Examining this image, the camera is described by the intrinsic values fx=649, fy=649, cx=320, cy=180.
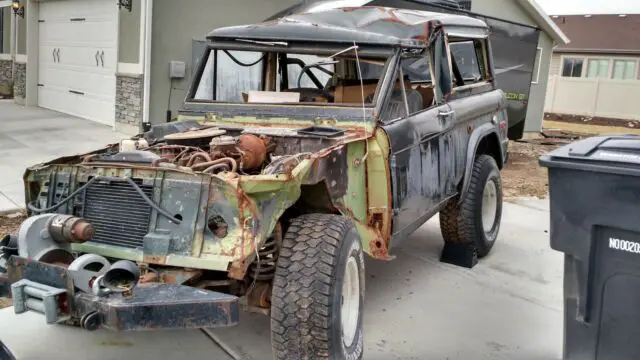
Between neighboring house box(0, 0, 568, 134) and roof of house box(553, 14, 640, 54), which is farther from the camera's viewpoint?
roof of house box(553, 14, 640, 54)

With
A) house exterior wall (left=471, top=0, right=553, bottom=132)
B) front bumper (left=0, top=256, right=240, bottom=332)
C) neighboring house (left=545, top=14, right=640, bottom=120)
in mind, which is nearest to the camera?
front bumper (left=0, top=256, right=240, bottom=332)

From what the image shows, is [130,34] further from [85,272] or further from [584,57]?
[584,57]

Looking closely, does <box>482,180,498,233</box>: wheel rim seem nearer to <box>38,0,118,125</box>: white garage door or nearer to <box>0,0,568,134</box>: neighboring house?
<box>0,0,568,134</box>: neighboring house

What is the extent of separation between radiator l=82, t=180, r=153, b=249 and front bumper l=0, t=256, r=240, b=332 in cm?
47

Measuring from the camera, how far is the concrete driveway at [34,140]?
24.2 ft

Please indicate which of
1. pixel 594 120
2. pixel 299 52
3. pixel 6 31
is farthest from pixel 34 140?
pixel 594 120

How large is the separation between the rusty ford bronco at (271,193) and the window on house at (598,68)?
24441 millimetres

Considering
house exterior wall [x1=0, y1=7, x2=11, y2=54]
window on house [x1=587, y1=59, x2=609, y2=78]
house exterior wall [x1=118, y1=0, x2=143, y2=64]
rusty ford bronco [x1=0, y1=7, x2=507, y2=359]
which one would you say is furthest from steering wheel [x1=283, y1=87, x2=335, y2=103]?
window on house [x1=587, y1=59, x2=609, y2=78]

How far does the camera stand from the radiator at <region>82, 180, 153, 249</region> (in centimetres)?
→ 333

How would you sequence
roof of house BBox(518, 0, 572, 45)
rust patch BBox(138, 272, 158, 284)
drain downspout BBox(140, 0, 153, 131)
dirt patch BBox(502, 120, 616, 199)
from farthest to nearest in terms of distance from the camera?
roof of house BBox(518, 0, 572, 45) → drain downspout BBox(140, 0, 153, 131) → dirt patch BBox(502, 120, 616, 199) → rust patch BBox(138, 272, 158, 284)

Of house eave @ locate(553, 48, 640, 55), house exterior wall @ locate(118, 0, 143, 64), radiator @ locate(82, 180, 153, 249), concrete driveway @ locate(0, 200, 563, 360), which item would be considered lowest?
concrete driveway @ locate(0, 200, 563, 360)

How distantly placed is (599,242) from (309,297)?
148 cm

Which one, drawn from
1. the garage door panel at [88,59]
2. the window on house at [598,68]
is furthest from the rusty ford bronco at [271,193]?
the window on house at [598,68]

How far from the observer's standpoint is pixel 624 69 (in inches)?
1060
